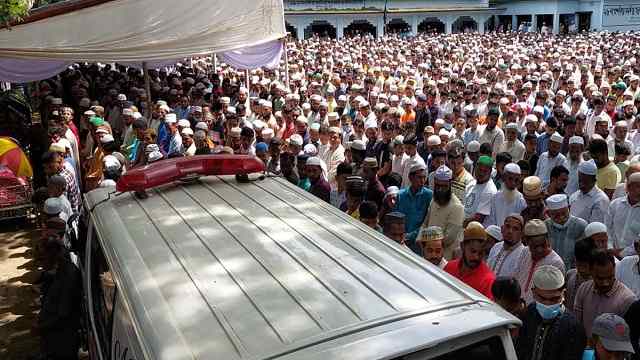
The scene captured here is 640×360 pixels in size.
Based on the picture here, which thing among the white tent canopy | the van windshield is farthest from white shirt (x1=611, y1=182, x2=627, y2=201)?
the white tent canopy

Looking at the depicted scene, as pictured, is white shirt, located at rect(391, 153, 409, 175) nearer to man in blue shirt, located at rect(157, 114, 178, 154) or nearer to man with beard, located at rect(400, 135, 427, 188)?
man with beard, located at rect(400, 135, 427, 188)

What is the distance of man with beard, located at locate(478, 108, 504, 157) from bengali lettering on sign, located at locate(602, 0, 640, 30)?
3999 cm

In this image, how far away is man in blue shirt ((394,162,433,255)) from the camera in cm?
509

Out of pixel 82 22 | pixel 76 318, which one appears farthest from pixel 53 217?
pixel 82 22

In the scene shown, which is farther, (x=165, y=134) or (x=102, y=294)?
(x=165, y=134)

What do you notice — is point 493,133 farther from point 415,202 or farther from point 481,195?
point 415,202

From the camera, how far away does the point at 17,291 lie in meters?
6.30

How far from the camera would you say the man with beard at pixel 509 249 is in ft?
13.3

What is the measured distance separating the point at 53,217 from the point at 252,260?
2833 mm

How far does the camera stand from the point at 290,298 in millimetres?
2164

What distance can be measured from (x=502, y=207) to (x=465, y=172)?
0.72 metres

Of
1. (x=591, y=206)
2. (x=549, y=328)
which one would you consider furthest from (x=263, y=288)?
(x=591, y=206)

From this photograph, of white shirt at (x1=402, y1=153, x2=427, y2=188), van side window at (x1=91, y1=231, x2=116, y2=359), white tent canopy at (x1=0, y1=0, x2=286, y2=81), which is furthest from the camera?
white tent canopy at (x1=0, y1=0, x2=286, y2=81)

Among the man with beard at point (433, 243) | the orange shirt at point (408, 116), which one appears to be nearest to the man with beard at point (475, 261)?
the man with beard at point (433, 243)
